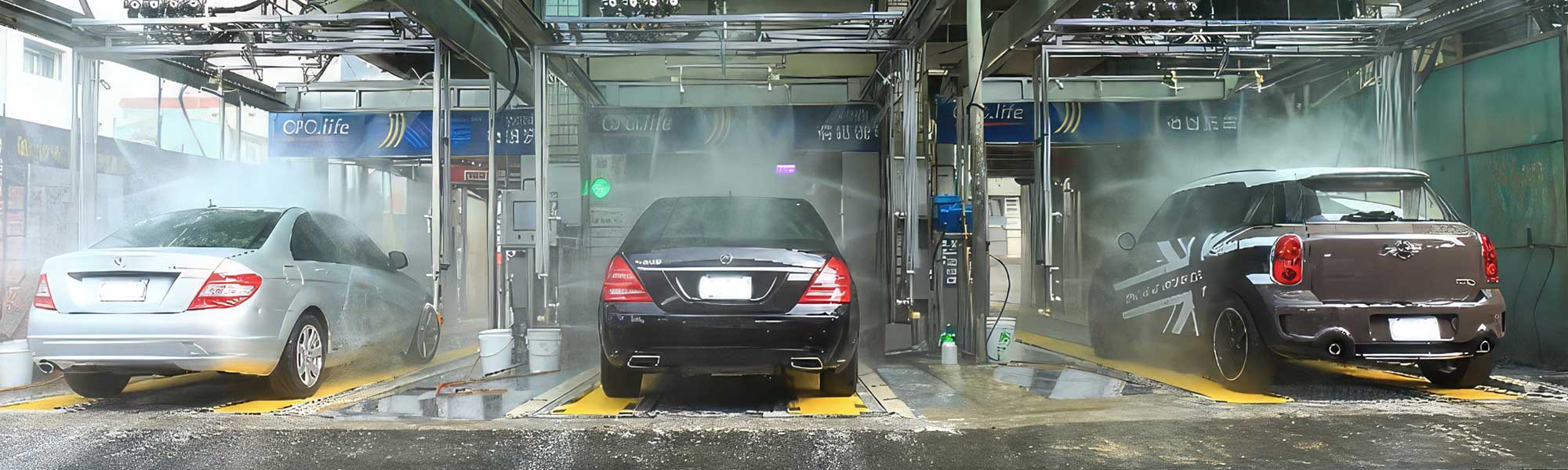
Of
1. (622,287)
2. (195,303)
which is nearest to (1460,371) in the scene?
(622,287)

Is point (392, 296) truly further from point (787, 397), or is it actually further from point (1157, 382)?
point (1157, 382)

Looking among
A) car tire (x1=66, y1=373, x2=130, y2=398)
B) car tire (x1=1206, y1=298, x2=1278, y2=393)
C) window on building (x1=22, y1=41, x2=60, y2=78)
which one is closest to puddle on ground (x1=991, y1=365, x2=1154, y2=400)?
car tire (x1=1206, y1=298, x2=1278, y2=393)

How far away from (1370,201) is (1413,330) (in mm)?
849

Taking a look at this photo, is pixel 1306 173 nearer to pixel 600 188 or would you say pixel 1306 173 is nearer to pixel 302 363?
pixel 302 363

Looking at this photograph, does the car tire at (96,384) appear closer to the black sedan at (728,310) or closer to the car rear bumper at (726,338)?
the black sedan at (728,310)

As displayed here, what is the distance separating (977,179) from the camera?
364 inches

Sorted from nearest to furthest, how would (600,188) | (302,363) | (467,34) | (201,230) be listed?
1. (302,363)
2. (201,230)
3. (467,34)
4. (600,188)

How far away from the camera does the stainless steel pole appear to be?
29.8 ft

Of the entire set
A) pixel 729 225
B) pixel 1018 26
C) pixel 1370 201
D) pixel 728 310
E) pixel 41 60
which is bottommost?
pixel 728 310

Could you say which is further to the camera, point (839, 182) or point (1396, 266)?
point (839, 182)

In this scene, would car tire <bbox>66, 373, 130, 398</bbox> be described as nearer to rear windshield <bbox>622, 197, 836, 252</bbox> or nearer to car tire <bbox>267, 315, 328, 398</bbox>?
car tire <bbox>267, 315, 328, 398</bbox>

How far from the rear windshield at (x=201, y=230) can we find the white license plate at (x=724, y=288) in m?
2.86

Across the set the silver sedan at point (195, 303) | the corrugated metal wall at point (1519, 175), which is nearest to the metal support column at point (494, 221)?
the silver sedan at point (195, 303)

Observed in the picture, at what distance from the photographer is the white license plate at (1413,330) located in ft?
20.6
